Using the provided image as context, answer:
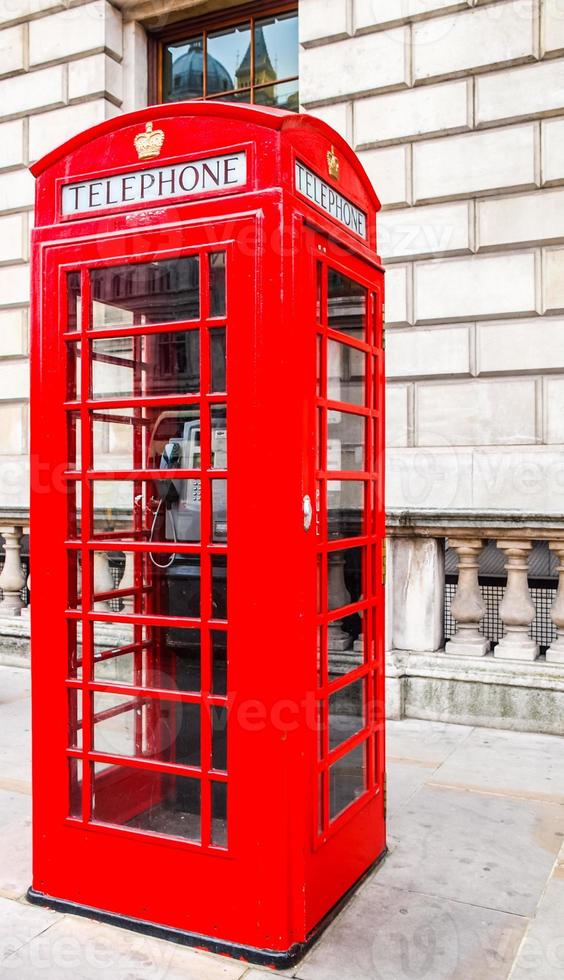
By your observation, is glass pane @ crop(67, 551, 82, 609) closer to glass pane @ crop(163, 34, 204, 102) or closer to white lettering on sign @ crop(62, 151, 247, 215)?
white lettering on sign @ crop(62, 151, 247, 215)

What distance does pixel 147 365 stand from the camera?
2930mm

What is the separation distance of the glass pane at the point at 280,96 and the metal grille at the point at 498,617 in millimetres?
4678

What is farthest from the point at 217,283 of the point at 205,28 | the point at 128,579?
the point at 205,28

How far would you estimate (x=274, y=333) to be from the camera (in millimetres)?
2539

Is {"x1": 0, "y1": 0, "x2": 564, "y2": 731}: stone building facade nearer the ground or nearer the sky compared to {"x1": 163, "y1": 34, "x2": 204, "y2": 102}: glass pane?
nearer the ground

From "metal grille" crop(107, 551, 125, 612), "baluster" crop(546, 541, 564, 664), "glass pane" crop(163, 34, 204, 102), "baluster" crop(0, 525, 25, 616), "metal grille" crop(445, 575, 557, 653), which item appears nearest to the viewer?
"metal grille" crop(107, 551, 125, 612)

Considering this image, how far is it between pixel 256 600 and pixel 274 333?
81 cm

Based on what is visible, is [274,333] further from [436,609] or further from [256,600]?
[436,609]

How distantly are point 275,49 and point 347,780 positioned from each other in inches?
284

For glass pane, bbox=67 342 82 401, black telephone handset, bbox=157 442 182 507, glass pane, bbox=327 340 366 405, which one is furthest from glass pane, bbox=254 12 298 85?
black telephone handset, bbox=157 442 182 507

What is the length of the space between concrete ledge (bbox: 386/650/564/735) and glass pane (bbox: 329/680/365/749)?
218cm

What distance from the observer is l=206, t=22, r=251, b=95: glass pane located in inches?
320

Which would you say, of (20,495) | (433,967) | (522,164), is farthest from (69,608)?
(20,495)

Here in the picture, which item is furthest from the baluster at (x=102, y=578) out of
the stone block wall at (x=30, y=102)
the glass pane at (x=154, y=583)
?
the stone block wall at (x=30, y=102)
